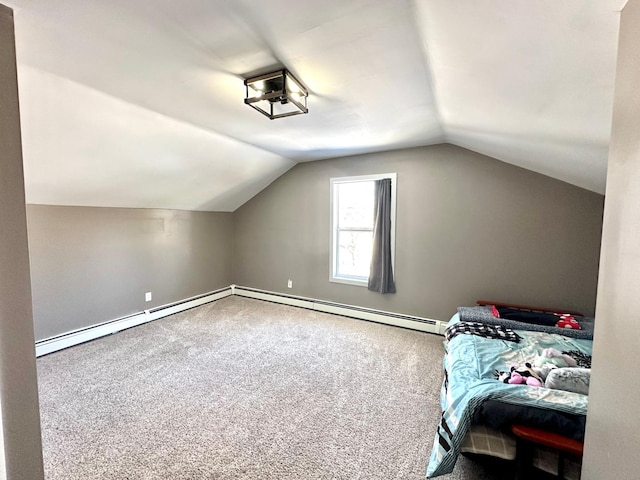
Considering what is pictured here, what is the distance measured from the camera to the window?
4.01 m

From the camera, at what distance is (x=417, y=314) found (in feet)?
11.5

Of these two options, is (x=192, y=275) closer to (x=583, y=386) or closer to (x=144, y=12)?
(x=144, y=12)

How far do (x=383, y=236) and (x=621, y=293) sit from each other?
294cm

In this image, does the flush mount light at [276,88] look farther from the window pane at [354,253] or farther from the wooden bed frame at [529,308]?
the wooden bed frame at [529,308]

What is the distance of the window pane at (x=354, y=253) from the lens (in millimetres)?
4059

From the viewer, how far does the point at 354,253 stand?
4156 millimetres

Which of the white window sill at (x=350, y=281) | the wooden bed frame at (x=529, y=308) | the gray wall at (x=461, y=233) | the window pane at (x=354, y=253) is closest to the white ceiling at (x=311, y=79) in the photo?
the gray wall at (x=461, y=233)

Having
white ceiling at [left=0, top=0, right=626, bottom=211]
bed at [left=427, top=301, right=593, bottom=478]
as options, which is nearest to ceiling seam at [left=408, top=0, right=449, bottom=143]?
white ceiling at [left=0, top=0, right=626, bottom=211]

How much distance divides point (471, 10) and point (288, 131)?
2.01 meters

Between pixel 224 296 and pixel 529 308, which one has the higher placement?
pixel 529 308

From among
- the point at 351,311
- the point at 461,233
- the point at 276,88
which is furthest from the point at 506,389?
the point at 351,311

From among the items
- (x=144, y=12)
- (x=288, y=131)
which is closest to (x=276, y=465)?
(x=144, y=12)

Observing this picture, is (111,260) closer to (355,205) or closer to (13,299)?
(13,299)

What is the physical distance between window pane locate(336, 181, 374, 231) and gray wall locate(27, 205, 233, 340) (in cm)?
225
